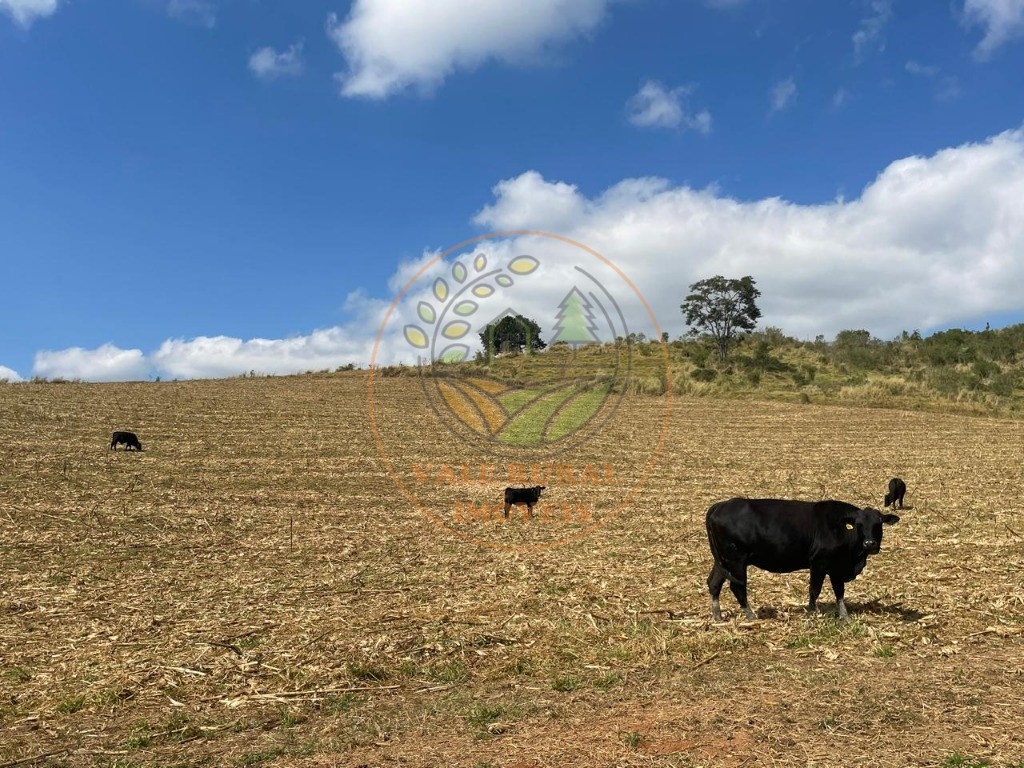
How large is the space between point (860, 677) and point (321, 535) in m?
10.7

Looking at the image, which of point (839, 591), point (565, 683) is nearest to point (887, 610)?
point (839, 591)

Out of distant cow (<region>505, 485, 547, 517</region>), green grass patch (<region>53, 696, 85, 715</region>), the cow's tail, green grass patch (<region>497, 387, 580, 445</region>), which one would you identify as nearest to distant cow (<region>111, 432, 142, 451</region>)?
green grass patch (<region>497, 387, 580, 445</region>)

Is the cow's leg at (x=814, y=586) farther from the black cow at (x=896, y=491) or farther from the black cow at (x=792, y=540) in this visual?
the black cow at (x=896, y=491)

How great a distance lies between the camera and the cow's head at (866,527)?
8945 millimetres

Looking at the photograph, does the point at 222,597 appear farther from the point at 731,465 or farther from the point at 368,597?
the point at 731,465

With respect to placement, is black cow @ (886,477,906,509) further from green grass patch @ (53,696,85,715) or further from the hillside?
green grass patch @ (53,696,85,715)

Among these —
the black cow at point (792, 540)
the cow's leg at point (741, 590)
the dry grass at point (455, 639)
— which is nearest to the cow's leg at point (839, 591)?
the black cow at point (792, 540)

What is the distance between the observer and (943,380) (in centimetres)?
5125

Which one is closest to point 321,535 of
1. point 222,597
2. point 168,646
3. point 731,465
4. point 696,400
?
point 222,597

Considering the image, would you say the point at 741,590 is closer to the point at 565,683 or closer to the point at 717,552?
the point at 717,552

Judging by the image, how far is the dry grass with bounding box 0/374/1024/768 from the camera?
5965 mm

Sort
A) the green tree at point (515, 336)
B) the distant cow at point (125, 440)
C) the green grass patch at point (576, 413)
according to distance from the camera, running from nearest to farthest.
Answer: the green tree at point (515, 336) < the distant cow at point (125, 440) < the green grass patch at point (576, 413)

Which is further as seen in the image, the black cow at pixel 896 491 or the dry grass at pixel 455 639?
the black cow at pixel 896 491

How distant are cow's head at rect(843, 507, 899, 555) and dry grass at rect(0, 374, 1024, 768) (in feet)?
3.08
